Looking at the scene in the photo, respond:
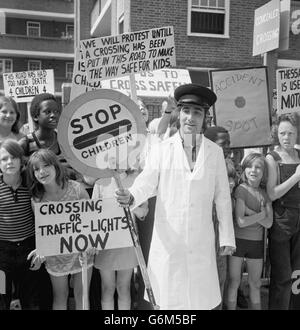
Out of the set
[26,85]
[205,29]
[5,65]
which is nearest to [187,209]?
[26,85]

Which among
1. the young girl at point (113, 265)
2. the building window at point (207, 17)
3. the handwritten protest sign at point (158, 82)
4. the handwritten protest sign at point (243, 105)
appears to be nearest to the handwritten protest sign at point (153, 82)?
the handwritten protest sign at point (158, 82)

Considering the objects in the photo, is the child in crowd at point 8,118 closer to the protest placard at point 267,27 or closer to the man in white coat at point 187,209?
the man in white coat at point 187,209

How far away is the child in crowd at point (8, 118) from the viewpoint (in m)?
3.47

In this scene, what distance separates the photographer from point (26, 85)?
645 centimetres

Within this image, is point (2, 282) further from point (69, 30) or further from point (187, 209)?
point (69, 30)

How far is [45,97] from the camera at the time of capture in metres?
3.40

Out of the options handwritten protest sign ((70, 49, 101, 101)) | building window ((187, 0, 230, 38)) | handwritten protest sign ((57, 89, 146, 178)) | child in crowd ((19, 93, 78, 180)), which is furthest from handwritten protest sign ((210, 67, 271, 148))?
building window ((187, 0, 230, 38))

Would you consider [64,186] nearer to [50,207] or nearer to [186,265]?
[50,207]

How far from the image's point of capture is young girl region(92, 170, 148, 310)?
10.2 feet

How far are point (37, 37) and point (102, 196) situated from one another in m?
27.7

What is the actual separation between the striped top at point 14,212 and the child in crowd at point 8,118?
726 millimetres
